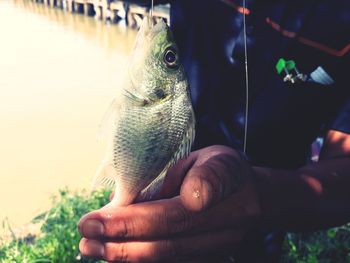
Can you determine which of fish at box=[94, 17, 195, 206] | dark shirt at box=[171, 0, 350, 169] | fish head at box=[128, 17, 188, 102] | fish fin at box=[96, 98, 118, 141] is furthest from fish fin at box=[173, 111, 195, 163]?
dark shirt at box=[171, 0, 350, 169]

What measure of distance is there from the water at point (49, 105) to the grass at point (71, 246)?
51.2 inches

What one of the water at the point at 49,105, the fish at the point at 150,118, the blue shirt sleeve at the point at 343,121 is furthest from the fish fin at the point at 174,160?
the water at the point at 49,105

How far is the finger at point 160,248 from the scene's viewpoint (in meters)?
1.39

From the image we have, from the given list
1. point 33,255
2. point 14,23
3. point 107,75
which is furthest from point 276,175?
point 14,23

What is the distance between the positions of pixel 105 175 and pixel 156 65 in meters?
0.46

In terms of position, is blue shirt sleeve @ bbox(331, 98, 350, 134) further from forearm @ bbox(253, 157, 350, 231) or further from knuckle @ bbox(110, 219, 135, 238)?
knuckle @ bbox(110, 219, 135, 238)

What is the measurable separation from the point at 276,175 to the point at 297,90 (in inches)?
31.2

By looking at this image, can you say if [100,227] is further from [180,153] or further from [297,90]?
[297,90]

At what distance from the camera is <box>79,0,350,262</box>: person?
4.59ft

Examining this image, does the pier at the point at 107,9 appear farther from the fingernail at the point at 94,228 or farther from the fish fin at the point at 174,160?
the fingernail at the point at 94,228

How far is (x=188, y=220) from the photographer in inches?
54.4

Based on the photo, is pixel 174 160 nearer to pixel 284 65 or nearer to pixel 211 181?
pixel 211 181

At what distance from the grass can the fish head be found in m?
2.55

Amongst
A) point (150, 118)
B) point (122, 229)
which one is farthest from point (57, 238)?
point (150, 118)
